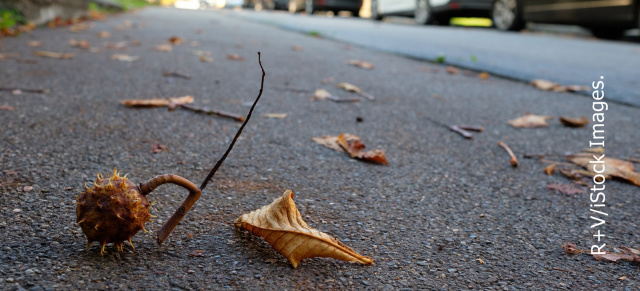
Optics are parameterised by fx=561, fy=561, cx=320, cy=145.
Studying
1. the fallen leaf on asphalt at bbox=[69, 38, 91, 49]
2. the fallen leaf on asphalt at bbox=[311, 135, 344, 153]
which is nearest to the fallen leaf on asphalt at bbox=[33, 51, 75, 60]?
the fallen leaf on asphalt at bbox=[69, 38, 91, 49]

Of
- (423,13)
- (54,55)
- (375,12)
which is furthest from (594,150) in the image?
(375,12)

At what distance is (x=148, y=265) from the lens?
1145mm

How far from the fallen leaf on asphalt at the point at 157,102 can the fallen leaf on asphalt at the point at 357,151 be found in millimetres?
894

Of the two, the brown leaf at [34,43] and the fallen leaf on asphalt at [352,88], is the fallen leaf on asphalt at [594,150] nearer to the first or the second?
the fallen leaf on asphalt at [352,88]


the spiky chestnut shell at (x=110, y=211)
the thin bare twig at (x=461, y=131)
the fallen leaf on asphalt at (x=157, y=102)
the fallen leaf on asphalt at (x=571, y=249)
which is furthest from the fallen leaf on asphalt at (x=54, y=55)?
the fallen leaf on asphalt at (x=571, y=249)

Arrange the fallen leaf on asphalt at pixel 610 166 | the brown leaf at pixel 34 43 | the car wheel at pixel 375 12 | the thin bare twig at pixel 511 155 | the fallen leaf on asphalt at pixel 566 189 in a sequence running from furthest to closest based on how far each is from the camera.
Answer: the car wheel at pixel 375 12
the brown leaf at pixel 34 43
the thin bare twig at pixel 511 155
the fallen leaf on asphalt at pixel 610 166
the fallen leaf on asphalt at pixel 566 189

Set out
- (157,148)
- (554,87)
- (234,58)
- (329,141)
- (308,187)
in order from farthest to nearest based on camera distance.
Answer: (234,58) → (554,87) → (329,141) → (157,148) → (308,187)

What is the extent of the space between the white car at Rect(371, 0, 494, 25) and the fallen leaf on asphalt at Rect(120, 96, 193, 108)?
25.4 feet

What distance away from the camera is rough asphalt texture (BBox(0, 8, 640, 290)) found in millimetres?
1169

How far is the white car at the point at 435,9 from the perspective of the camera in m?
9.57

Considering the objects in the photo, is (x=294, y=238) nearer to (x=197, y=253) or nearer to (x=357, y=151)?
(x=197, y=253)

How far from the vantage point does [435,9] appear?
10344 mm

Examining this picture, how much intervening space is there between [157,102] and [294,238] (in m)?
1.64

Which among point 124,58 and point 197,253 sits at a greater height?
point 124,58
